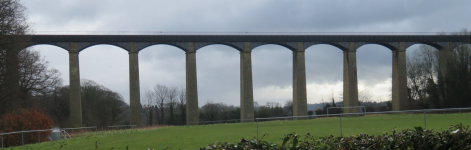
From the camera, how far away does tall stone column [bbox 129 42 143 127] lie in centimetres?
4806

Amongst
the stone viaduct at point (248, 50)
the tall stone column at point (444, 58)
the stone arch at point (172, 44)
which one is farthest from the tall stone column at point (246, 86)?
the tall stone column at point (444, 58)

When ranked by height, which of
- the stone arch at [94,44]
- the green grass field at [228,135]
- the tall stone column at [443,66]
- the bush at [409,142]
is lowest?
the green grass field at [228,135]

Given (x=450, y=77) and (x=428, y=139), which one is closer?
(x=428, y=139)

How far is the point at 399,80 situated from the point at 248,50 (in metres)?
20.0

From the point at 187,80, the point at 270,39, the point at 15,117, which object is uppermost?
the point at 270,39

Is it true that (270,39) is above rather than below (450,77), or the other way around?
above

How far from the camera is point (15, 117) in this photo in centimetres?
2994

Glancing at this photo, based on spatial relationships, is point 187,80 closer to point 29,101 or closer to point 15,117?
point 29,101

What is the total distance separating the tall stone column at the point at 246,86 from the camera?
50.2 m

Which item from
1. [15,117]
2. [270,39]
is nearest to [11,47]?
[15,117]

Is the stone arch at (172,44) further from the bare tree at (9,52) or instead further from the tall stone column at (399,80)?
the tall stone column at (399,80)

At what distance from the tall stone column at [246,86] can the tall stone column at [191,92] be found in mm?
5641

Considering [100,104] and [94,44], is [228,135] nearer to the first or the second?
[94,44]

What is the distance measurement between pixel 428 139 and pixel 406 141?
264mm
